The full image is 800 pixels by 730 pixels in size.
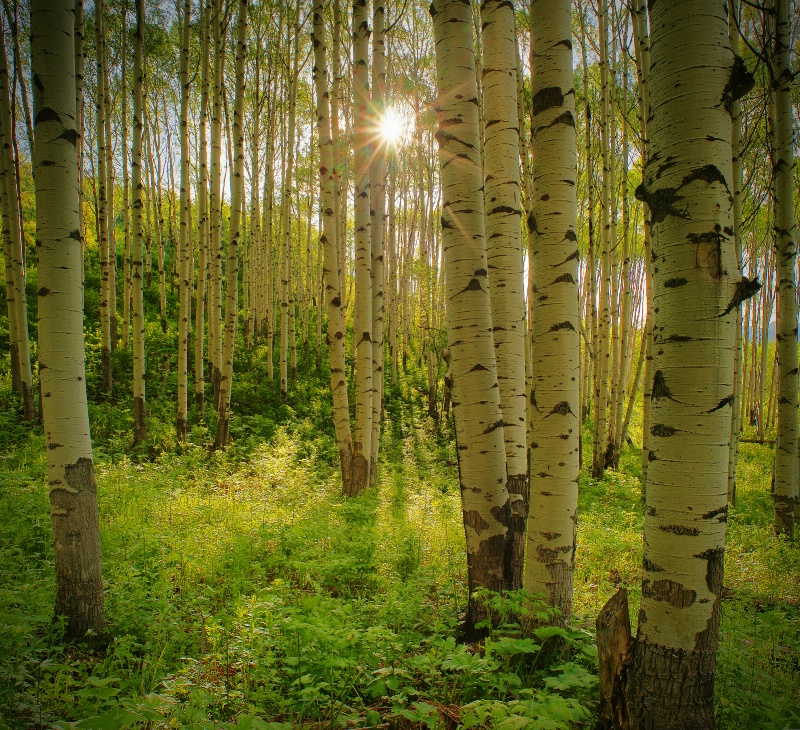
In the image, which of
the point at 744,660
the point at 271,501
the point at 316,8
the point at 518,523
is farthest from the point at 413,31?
the point at 744,660

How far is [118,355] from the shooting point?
12.1 meters

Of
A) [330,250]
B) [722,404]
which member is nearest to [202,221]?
[330,250]

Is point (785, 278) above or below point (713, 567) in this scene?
above

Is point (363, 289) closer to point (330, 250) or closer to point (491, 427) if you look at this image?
point (330, 250)

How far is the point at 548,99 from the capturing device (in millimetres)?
2582

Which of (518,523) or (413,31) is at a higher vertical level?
(413,31)

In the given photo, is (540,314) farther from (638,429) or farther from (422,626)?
(638,429)

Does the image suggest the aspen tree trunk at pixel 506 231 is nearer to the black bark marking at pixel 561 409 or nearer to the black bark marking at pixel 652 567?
the black bark marking at pixel 561 409

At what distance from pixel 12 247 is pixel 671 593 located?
10631mm

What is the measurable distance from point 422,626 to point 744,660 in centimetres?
186

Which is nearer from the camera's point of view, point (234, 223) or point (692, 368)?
point (692, 368)

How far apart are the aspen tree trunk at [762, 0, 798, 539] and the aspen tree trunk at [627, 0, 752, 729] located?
4970mm

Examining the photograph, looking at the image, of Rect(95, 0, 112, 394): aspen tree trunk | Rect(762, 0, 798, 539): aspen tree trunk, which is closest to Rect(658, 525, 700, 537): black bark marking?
Rect(762, 0, 798, 539): aspen tree trunk

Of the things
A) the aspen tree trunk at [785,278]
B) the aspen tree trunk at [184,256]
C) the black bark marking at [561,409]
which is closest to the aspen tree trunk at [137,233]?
the aspen tree trunk at [184,256]
